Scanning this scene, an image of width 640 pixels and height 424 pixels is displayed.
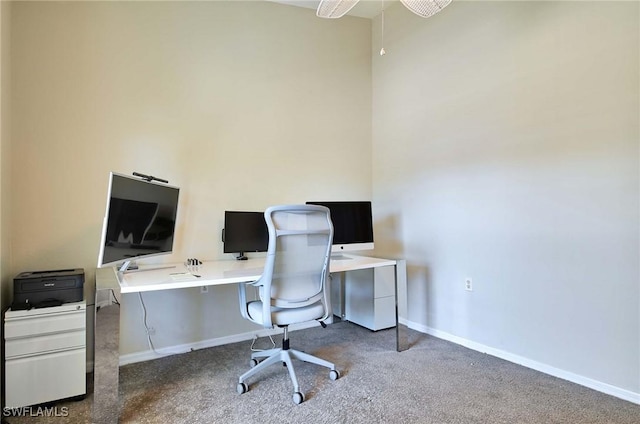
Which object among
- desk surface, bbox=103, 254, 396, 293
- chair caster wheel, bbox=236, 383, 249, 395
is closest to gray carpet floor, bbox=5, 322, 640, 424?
chair caster wheel, bbox=236, 383, 249, 395

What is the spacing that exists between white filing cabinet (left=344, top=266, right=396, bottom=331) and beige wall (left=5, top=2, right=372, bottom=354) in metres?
0.92

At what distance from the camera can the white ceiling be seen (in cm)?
351

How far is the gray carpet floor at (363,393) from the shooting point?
6.68 feet

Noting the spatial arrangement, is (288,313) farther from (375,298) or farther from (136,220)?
(375,298)

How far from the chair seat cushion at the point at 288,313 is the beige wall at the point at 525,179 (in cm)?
149

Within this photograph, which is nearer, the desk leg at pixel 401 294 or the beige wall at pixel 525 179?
the beige wall at pixel 525 179

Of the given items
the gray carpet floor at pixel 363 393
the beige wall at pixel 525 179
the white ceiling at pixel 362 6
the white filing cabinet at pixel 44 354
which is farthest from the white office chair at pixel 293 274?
the white ceiling at pixel 362 6

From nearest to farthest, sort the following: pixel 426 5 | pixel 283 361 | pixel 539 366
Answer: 1. pixel 426 5
2. pixel 283 361
3. pixel 539 366

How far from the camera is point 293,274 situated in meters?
2.32

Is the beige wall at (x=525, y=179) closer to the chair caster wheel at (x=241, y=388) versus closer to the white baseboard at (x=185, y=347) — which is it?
the white baseboard at (x=185, y=347)

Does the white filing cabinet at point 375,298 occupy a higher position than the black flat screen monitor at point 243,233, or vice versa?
the black flat screen monitor at point 243,233

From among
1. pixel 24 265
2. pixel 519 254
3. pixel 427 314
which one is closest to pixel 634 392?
pixel 519 254

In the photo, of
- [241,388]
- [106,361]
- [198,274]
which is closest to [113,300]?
[106,361]

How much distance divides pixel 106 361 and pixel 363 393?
1537 millimetres
